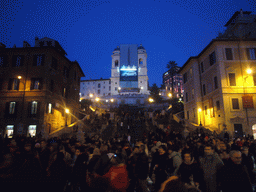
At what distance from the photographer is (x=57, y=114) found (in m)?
29.6

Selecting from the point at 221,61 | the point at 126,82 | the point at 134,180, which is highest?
the point at 126,82

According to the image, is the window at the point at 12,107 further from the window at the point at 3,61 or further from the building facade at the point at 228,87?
the building facade at the point at 228,87

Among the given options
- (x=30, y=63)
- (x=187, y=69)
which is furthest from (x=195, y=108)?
(x=30, y=63)

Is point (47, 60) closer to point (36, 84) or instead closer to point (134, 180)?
point (36, 84)

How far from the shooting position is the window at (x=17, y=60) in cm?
2822

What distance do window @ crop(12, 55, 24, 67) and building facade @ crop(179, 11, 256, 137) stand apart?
2777 cm

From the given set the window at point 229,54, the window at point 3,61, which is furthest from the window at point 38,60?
the window at point 229,54

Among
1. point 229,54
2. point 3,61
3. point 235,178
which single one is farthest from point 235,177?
point 3,61

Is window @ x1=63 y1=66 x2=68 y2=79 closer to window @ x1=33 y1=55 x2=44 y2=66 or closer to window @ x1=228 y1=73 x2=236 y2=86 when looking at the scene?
window @ x1=33 y1=55 x2=44 y2=66

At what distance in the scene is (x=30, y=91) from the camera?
88.2ft

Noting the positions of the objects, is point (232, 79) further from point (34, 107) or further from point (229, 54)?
point (34, 107)

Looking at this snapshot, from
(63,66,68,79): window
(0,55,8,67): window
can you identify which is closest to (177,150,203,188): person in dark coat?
(63,66,68,79): window

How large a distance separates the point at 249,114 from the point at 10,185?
27.2 m

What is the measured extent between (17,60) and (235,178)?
31.3m
